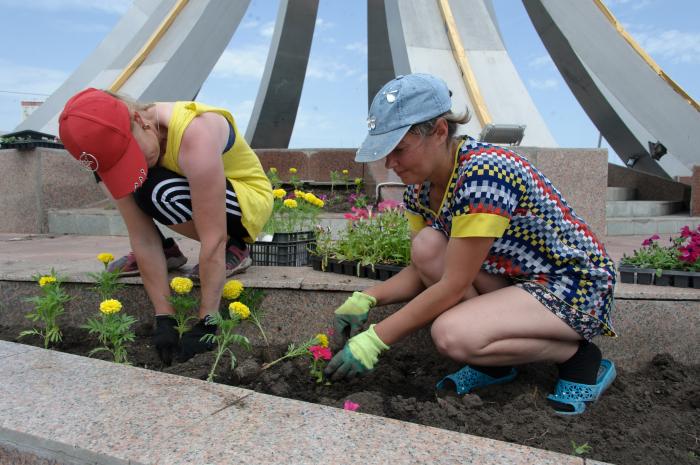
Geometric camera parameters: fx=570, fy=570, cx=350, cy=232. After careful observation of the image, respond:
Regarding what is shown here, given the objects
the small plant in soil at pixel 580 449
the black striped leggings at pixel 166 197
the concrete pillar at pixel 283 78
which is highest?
the concrete pillar at pixel 283 78

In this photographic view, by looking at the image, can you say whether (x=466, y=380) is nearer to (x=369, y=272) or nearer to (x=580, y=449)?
(x=580, y=449)

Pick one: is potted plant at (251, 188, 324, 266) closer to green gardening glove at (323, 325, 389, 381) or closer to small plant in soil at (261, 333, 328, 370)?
small plant in soil at (261, 333, 328, 370)

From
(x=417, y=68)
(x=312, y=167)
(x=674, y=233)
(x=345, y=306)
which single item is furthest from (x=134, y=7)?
(x=345, y=306)

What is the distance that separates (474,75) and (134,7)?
702 cm

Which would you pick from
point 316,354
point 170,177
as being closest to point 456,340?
point 316,354

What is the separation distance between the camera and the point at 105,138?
1.95 metres

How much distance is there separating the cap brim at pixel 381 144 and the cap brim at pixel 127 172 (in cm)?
83

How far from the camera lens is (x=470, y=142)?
1.91m

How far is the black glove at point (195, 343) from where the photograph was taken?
2.14 m

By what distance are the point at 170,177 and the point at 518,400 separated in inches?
62.3

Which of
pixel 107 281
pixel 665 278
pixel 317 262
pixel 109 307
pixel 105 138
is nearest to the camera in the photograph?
pixel 105 138

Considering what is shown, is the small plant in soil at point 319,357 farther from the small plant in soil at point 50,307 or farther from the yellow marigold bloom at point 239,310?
the small plant in soil at point 50,307

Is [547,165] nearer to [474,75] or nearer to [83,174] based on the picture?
[474,75]

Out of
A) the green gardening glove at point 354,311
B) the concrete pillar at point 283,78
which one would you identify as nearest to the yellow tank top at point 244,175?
the green gardening glove at point 354,311
